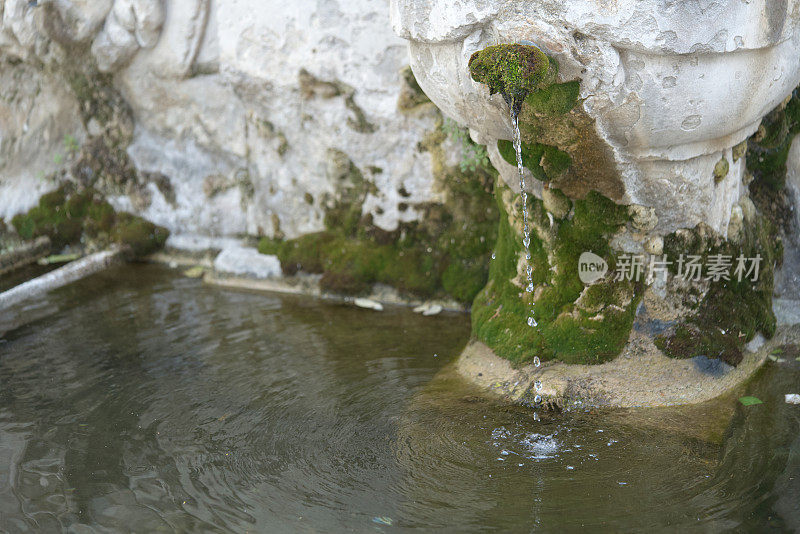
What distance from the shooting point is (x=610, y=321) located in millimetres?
6133

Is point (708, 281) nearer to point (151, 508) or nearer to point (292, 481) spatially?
point (292, 481)

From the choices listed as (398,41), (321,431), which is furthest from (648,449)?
(398,41)

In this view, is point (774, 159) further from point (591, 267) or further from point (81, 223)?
point (81, 223)

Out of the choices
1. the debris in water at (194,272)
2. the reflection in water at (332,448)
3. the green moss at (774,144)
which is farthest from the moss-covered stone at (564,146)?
the debris in water at (194,272)

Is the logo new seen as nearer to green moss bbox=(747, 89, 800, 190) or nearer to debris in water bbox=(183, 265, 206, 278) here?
green moss bbox=(747, 89, 800, 190)

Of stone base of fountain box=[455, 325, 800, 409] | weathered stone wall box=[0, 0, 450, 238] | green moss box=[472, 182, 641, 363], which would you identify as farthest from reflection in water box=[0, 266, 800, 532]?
weathered stone wall box=[0, 0, 450, 238]

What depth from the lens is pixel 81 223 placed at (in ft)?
34.3

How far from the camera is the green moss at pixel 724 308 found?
6.02 m

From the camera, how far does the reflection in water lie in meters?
4.55

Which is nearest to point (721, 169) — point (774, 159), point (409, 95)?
point (774, 159)

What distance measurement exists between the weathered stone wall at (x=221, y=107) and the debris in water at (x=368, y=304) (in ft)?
2.86

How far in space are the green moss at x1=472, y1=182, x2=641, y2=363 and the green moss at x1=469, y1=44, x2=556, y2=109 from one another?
1.52 m

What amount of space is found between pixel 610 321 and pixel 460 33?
2.60 meters

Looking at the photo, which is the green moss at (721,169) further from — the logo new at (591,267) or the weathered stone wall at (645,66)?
the logo new at (591,267)
